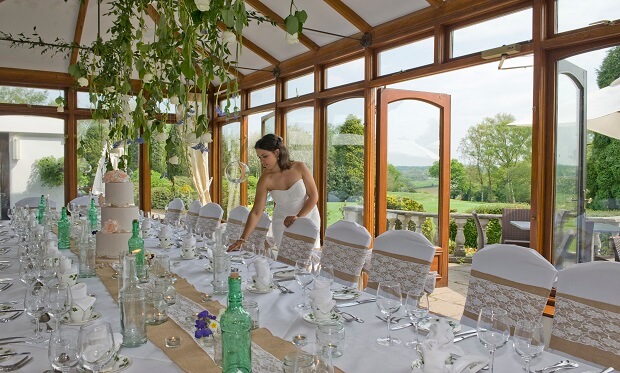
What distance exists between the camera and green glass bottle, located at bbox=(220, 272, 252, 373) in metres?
1.28

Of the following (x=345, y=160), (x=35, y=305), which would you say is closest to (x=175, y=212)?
(x=345, y=160)

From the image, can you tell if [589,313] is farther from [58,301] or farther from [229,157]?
[229,157]

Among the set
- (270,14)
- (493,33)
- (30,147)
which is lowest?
(30,147)

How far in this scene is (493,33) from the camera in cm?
403

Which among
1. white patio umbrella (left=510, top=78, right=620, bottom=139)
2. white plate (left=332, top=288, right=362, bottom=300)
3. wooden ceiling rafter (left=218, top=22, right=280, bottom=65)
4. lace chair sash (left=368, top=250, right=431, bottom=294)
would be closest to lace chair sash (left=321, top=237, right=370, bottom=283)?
lace chair sash (left=368, top=250, right=431, bottom=294)

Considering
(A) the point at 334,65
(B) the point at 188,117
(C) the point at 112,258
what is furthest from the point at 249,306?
(A) the point at 334,65

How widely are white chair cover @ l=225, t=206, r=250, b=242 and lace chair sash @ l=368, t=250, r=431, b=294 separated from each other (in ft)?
6.17

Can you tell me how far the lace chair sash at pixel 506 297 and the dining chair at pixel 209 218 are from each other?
3.00 m

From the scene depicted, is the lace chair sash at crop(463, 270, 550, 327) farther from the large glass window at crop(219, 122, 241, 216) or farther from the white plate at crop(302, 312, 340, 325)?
the large glass window at crop(219, 122, 241, 216)

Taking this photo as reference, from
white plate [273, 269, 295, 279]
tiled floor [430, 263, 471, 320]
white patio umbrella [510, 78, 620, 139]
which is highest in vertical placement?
white patio umbrella [510, 78, 620, 139]

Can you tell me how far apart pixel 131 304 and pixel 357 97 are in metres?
4.41

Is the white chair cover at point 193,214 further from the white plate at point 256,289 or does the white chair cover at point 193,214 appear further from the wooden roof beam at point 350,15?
the white plate at point 256,289

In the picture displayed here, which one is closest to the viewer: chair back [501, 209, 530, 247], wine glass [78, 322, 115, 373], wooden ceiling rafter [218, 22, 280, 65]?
wine glass [78, 322, 115, 373]

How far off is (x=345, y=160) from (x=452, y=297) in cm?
192
